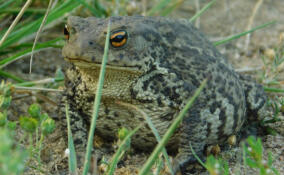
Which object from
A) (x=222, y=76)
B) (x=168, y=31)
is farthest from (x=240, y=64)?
(x=168, y=31)

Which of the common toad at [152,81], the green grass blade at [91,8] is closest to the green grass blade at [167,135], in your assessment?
the common toad at [152,81]

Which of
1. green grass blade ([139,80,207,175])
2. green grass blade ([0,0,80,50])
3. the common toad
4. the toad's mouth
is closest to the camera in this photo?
green grass blade ([139,80,207,175])

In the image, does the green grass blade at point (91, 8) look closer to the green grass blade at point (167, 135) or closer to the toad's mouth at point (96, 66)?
the toad's mouth at point (96, 66)

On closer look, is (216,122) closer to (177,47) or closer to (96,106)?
(177,47)

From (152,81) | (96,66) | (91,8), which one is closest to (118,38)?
(96,66)

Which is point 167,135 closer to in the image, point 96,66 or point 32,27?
point 96,66

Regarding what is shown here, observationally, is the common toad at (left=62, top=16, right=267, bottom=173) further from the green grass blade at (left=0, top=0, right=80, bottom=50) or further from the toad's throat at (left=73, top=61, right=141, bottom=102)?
the green grass blade at (left=0, top=0, right=80, bottom=50)

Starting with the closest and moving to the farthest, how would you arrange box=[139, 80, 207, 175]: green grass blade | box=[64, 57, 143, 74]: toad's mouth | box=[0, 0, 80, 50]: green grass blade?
1. box=[139, 80, 207, 175]: green grass blade
2. box=[64, 57, 143, 74]: toad's mouth
3. box=[0, 0, 80, 50]: green grass blade

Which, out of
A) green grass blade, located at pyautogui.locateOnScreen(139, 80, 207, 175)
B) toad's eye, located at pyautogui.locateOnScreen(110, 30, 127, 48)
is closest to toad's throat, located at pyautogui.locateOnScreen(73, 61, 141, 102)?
toad's eye, located at pyautogui.locateOnScreen(110, 30, 127, 48)
